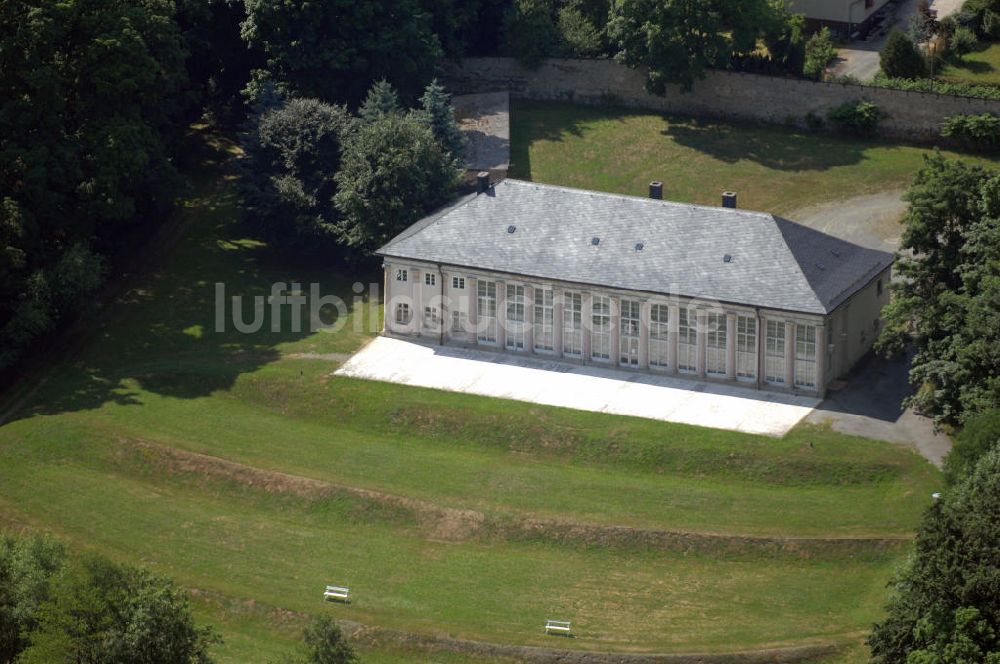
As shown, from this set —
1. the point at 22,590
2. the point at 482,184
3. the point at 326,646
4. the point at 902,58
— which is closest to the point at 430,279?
the point at 482,184

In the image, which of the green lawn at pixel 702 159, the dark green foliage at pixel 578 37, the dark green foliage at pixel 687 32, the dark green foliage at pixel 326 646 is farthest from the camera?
the dark green foliage at pixel 578 37

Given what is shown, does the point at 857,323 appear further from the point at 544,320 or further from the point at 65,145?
the point at 65,145

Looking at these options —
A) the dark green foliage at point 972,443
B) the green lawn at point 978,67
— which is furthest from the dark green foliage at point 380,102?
the dark green foliage at point 972,443

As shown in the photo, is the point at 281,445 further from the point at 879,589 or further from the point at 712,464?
the point at 879,589

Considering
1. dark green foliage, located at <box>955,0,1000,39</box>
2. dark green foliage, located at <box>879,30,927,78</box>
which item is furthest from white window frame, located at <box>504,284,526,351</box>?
dark green foliage, located at <box>955,0,1000,39</box>

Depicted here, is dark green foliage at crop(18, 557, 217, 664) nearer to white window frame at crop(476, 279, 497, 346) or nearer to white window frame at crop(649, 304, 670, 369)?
white window frame at crop(476, 279, 497, 346)

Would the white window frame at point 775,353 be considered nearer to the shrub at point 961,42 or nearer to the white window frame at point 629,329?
the white window frame at point 629,329
